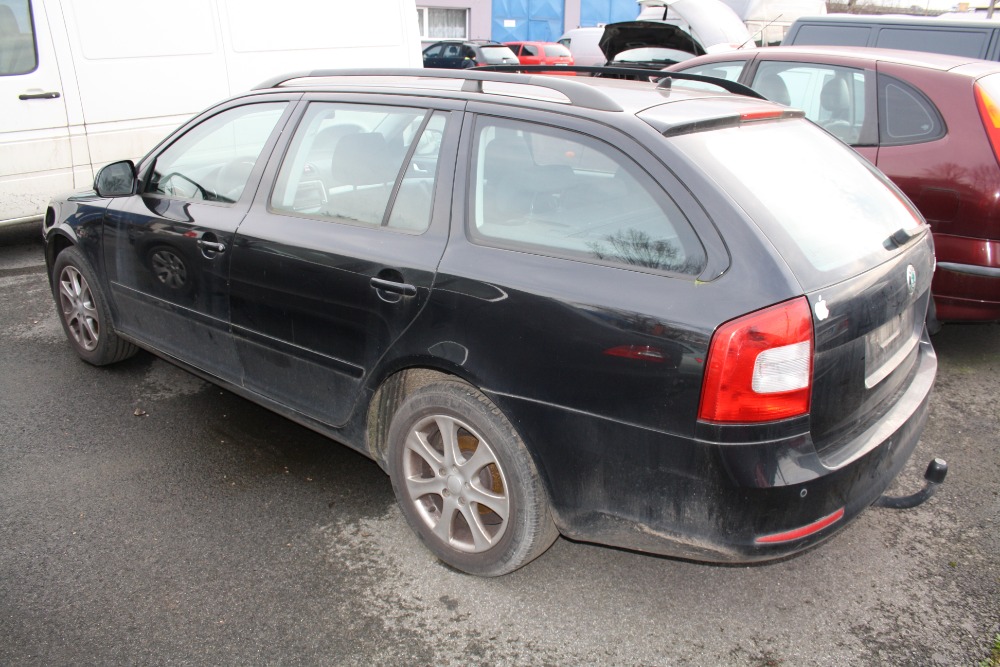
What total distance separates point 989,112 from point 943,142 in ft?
0.85

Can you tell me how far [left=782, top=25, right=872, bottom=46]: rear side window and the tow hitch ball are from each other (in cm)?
551

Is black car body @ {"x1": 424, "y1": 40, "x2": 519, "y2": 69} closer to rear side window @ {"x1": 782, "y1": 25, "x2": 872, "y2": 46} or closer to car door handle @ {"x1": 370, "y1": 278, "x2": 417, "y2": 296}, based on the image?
rear side window @ {"x1": 782, "y1": 25, "x2": 872, "y2": 46}

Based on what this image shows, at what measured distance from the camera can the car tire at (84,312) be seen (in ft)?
14.5

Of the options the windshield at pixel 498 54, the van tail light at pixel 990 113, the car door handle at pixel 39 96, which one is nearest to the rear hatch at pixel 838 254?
the van tail light at pixel 990 113

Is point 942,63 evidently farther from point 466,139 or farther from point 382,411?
point 382,411

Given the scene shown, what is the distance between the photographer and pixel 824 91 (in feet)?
16.9

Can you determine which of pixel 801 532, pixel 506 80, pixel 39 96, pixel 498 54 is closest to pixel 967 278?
pixel 801 532

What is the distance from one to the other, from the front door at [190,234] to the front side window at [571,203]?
123 centimetres

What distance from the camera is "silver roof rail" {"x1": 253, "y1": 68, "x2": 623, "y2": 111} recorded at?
8.65 ft

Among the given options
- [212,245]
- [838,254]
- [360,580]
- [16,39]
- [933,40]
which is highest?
[16,39]

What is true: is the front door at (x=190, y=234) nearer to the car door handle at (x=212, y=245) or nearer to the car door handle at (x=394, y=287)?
the car door handle at (x=212, y=245)

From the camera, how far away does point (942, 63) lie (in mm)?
4688

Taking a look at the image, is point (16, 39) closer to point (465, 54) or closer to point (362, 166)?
point (362, 166)

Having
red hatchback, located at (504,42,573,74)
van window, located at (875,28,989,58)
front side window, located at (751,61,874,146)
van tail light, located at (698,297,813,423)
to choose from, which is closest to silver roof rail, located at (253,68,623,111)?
van tail light, located at (698,297,813,423)
